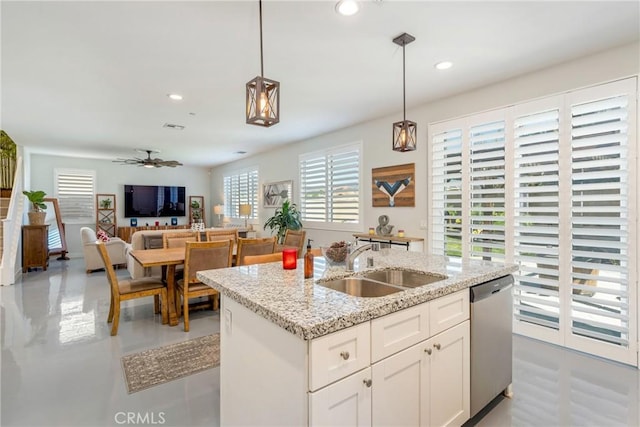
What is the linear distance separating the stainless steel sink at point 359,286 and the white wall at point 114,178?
889 cm

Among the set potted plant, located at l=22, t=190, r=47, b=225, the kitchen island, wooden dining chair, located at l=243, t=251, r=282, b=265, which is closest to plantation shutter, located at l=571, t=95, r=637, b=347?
the kitchen island

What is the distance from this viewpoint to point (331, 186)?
574 cm

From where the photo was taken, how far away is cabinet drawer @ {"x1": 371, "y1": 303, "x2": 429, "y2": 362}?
4.44 feet

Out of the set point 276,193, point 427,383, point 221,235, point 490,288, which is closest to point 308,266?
point 427,383

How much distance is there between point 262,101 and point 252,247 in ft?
7.97

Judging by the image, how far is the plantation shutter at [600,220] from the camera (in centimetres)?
268

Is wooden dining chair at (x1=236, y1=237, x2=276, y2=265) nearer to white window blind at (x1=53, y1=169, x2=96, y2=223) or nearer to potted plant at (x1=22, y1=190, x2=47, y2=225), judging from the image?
potted plant at (x1=22, y1=190, x2=47, y2=225)

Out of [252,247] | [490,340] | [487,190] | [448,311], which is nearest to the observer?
[448,311]

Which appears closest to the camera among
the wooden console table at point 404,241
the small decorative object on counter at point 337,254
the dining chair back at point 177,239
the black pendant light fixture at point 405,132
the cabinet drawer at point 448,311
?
the cabinet drawer at point 448,311

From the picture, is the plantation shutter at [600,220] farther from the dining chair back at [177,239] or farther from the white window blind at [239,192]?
the white window blind at [239,192]

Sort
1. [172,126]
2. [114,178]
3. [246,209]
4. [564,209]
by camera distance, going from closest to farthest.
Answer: [564,209], [172,126], [246,209], [114,178]

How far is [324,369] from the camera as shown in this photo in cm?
117

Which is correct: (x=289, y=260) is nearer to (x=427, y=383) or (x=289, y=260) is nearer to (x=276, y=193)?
(x=427, y=383)

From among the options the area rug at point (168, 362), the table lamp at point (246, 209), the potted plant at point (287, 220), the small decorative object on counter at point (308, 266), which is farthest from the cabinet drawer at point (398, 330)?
the table lamp at point (246, 209)
